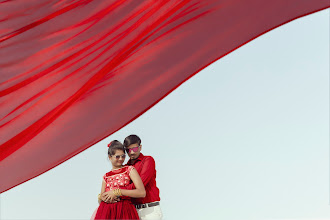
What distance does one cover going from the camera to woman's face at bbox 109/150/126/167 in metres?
3.62

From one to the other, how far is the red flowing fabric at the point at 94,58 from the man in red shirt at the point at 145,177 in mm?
158

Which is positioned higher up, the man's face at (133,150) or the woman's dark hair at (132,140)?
the woman's dark hair at (132,140)

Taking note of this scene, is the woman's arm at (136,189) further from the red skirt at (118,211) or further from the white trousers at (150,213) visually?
the white trousers at (150,213)

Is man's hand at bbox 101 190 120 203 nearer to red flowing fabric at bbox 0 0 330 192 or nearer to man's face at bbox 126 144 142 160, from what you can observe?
man's face at bbox 126 144 142 160

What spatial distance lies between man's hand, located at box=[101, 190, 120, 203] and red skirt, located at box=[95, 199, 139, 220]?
28 millimetres

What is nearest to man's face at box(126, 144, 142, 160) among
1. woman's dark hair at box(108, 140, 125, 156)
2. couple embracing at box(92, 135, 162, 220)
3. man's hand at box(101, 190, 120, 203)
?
couple embracing at box(92, 135, 162, 220)

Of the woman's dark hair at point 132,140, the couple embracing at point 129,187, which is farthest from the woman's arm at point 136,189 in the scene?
the woman's dark hair at point 132,140

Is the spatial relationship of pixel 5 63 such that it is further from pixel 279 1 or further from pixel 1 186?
pixel 279 1

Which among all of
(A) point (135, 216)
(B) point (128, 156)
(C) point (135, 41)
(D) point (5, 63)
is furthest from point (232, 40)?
(D) point (5, 63)

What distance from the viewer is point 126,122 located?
379cm

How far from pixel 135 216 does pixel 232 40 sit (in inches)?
50.0

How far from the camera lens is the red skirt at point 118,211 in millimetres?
3574

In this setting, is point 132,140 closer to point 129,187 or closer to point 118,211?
point 129,187

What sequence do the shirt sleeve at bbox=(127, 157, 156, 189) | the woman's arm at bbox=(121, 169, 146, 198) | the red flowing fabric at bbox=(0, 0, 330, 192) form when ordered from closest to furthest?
1. the woman's arm at bbox=(121, 169, 146, 198)
2. the shirt sleeve at bbox=(127, 157, 156, 189)
3. the red flowing fabric at bbox=(0, 0, 330, 192)
